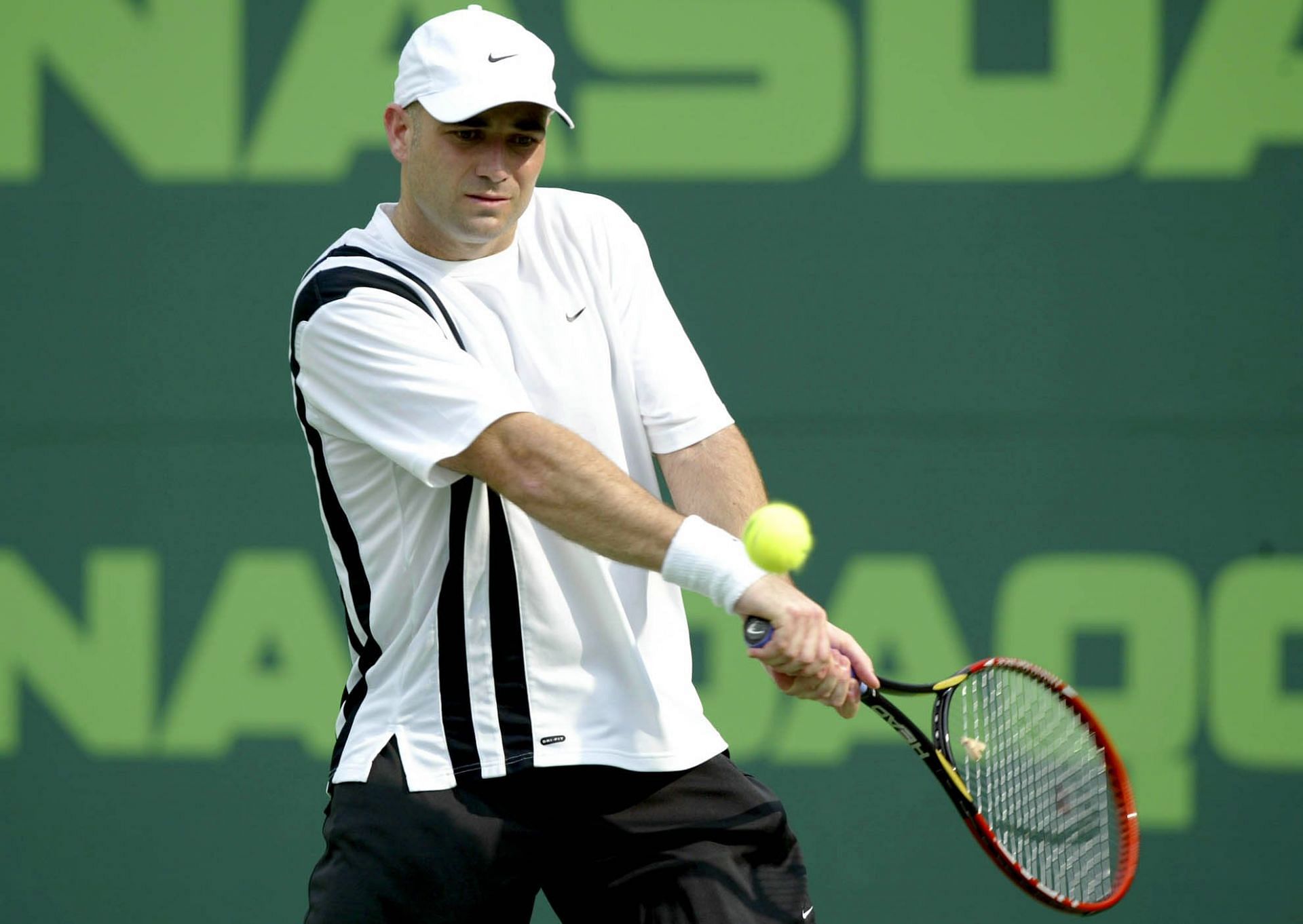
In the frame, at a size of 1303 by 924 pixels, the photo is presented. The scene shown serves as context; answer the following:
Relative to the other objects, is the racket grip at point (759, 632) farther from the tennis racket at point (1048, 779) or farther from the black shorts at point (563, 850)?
the tennis racket at point (1048, 779)

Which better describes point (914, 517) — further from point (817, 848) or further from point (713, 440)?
point (713, 440)

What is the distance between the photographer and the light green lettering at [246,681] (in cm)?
434

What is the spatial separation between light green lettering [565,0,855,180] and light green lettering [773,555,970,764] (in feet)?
3.33

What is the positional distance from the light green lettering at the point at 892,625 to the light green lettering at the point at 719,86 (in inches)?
39.9

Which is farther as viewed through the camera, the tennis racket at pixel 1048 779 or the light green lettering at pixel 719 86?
the light green lettering at pixel 719 86

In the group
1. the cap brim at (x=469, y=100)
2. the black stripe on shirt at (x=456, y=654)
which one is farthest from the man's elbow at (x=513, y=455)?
the cap brim at (x=469, y=100)

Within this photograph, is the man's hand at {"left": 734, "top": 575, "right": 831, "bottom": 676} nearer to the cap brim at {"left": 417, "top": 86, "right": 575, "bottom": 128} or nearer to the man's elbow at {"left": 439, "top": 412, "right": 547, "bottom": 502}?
the man's elbow at {"left": 439, "top": 412, "right": 547, "bottom": 502}

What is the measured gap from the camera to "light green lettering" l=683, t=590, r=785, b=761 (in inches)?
170

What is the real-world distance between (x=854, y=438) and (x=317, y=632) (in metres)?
1.43

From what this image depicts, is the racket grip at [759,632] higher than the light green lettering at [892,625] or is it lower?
higher

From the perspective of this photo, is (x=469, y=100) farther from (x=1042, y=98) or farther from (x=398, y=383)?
(x=1042, y=98)

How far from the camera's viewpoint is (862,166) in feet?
14.2

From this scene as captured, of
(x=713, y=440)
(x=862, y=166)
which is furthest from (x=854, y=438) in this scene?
(x=713, y=440)

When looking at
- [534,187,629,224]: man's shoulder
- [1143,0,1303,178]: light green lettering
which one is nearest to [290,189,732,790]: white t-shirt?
[534,187,629,224]: man's shoulder
